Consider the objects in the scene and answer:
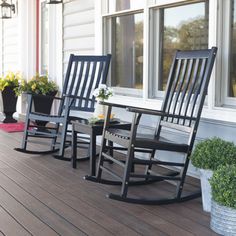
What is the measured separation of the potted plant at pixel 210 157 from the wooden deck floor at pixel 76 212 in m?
0.25

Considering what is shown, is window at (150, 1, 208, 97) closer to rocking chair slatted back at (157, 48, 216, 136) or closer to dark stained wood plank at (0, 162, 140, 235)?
rocking chair slatted back at (157, 48, 216, 136)

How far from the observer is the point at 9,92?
7.10m

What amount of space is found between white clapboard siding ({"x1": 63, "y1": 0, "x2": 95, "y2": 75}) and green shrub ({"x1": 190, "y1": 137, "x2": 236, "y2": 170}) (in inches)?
114

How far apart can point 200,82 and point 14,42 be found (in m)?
5.52

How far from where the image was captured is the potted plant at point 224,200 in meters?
2.43

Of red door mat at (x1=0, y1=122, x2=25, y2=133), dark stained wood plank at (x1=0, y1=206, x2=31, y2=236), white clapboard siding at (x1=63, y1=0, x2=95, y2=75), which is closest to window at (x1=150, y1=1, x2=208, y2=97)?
white clapboard siding at (x1=63, y1=0, x2=95, y2=75)

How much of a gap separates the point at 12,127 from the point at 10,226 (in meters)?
4.38

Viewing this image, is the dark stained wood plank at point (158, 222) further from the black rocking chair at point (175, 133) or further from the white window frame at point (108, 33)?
the white window frame at point (108, 33)

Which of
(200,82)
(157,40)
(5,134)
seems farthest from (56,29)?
(200,82)

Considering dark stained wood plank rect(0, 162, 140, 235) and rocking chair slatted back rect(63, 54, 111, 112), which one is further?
rocking chair slatted back rect(63, 54, 111, 112)

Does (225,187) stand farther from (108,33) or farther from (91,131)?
(108,33)

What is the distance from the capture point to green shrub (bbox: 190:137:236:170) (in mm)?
2801

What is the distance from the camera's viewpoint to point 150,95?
14.1 ft

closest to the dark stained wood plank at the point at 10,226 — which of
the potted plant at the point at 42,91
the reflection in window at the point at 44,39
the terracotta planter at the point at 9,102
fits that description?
the potted plant at the point at 42,91
